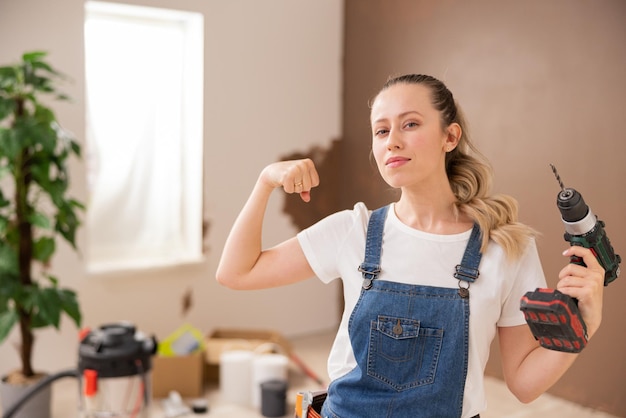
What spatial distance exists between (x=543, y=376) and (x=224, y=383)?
2.28m

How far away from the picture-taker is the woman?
112 centimetres

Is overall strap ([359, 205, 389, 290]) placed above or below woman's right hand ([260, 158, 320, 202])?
below

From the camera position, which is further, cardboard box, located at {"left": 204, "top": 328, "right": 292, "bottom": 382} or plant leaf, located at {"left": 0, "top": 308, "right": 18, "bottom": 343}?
cardboard box, located at {"left": 204, "top": 328, "right": 292, "bottom": 382}

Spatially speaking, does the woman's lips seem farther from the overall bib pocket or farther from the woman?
the overall bib pocket

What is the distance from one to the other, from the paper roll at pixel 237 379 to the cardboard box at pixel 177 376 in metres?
0.14

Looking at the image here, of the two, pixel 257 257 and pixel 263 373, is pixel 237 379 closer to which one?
pixel 263 373

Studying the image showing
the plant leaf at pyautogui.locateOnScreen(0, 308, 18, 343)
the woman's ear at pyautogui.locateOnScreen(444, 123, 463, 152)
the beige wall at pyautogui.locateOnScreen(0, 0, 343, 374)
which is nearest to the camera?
the woman's ear at pyautogui.locateOnScreen(444, 123, 463, 152)

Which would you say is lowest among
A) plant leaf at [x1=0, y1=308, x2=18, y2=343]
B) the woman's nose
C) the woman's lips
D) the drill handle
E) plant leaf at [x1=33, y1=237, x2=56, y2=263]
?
plant leaf at [x1=0, y1=308, x2=18, y2=343]

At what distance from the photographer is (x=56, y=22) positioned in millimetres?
3195

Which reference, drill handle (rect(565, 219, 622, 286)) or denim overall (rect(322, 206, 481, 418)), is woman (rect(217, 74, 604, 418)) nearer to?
denim overall (rect(322, 206, 481, 418))

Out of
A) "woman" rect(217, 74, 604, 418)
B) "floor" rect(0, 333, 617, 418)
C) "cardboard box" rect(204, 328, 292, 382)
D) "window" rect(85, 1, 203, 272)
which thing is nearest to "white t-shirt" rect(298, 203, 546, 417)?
"woman" rect(217, 74, 604, 418)

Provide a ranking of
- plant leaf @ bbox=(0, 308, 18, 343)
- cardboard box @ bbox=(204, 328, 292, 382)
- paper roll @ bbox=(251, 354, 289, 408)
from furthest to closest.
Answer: cardboard box @ bbox=(204, 328, 292, 382), paper roll @ bbox=(251, 354, 289, 408), plant leaf @ bbox=(0, 308, 18, 343)

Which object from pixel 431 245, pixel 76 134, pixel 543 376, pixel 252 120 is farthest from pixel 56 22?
pixel 543 376

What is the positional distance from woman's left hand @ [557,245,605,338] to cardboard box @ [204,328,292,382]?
8.45 ft
